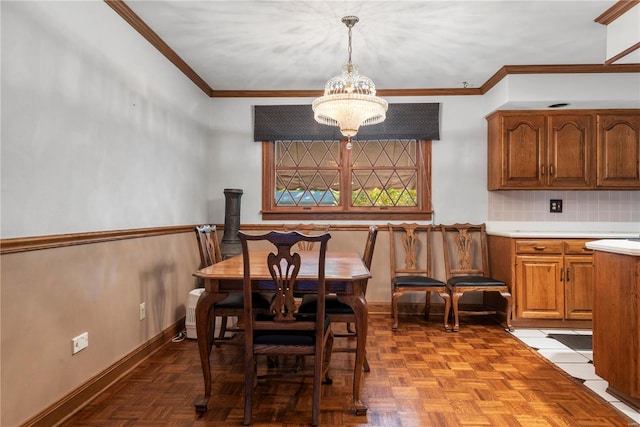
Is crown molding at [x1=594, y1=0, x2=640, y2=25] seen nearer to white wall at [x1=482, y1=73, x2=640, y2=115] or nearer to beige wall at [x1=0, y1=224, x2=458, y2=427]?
white wall at [x1=482, y1=73, x2=640, y2=115]

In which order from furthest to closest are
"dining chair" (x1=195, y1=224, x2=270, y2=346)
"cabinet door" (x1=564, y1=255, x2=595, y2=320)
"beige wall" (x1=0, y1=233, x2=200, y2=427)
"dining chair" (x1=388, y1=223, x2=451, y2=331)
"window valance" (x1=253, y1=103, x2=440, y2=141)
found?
"window valance" (x1=253, y1=103, x2=440, y2=141)
"dining chair" (x1=388, y1=223, x2=451, y2=331)
"cabinet door" (x1=564, y1=255, x2=595, y2=320)
"dining chair" (x1=195, y1=224, x2=270, y2=346)
"beige wall" (x1=0, y1=233, x2=200, y2=427)

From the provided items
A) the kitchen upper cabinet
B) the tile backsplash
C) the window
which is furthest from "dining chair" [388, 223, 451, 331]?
the kitchen upper cabinet

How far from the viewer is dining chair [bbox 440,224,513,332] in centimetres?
367

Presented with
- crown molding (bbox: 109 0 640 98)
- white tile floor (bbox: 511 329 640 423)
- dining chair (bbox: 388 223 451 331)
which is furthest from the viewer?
dining chair (bbox: 388 223 451 331)

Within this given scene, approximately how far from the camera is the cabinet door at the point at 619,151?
3.87 meters

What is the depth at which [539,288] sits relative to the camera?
144 inches

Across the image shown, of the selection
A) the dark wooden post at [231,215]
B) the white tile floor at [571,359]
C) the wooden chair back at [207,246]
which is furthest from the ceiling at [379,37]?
the white tile floor at [571,359]

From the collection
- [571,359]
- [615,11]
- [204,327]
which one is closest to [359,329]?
[204,327]

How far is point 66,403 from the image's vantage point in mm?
2039

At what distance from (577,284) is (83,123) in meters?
4.07

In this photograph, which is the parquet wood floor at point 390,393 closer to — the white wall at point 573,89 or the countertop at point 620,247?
the countertop at point 620,247

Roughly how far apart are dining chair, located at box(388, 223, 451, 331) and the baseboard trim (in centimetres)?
209

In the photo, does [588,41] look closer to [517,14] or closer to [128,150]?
[517,14]

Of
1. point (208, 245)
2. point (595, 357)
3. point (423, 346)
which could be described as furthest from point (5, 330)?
point (595, 357)
